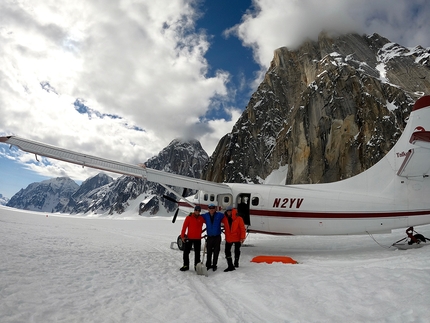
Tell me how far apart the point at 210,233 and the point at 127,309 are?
343 centimetres

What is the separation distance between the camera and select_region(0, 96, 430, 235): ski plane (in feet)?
26.6

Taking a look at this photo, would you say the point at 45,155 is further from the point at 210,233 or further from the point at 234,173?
the point at 234,173

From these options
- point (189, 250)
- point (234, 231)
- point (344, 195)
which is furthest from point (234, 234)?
point (344, 195)

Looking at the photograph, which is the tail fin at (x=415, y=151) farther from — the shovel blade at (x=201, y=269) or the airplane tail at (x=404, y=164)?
the shovel blade at (x=201, y=269)

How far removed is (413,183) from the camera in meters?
8.22

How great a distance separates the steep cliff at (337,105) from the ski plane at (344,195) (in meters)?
29.9

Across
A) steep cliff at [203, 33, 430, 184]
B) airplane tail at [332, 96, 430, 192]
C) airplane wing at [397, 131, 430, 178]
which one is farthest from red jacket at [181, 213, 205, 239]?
steep cliff at [203, 33, 430, 184]

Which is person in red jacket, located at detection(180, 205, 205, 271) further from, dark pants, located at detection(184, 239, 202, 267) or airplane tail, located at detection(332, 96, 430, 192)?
airplane tail, located at detection(332, 96, 430, 192)

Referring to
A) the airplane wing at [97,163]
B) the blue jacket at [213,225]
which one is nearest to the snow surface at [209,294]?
the blue jacket at [213,225]

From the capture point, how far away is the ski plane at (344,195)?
8117 millimetres

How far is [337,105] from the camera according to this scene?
40.0 metres

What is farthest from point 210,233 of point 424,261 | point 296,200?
point 424,261

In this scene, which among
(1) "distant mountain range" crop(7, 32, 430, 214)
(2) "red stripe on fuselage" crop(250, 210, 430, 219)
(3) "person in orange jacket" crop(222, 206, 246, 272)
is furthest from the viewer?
(1) "distant mountain range" crop(7, 32, 430, 214)

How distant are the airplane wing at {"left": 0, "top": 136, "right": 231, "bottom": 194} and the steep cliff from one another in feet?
110
